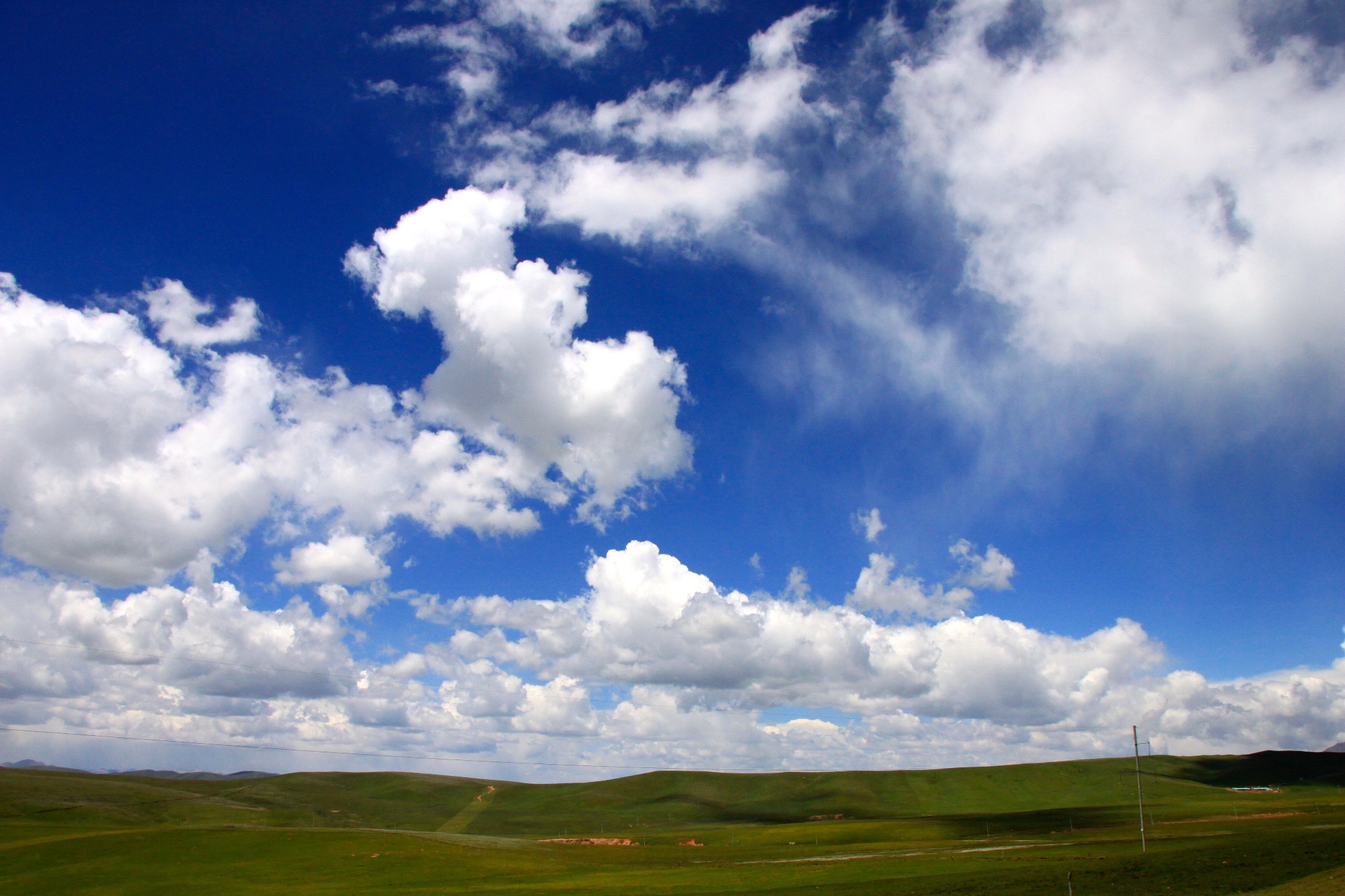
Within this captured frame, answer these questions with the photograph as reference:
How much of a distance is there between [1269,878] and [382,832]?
135m

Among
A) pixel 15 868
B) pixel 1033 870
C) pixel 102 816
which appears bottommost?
pixel 102 816

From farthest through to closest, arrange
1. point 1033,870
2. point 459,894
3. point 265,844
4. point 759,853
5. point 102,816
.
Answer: point 102,816
point 759,853
point 265,844
point 459,894
point 1033,870

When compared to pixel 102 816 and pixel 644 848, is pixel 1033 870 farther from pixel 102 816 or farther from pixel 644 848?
pixel 102 816

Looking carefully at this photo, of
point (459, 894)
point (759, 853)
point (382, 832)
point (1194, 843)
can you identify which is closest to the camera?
point (459, 894)

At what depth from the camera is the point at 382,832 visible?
142625 millimetres

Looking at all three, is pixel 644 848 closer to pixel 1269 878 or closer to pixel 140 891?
pixel 140 891

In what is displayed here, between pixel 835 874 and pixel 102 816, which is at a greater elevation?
pixel 835 874

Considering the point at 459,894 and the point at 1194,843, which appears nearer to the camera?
the point at 459,894

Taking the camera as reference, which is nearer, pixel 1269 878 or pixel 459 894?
pixel 1269 878

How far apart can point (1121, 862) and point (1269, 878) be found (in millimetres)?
19749

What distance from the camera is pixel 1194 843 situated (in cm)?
9681

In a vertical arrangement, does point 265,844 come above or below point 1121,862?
below

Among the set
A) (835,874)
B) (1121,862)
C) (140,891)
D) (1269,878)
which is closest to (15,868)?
(140,891)

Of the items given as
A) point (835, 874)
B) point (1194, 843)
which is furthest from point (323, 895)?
point (1194, 843)
